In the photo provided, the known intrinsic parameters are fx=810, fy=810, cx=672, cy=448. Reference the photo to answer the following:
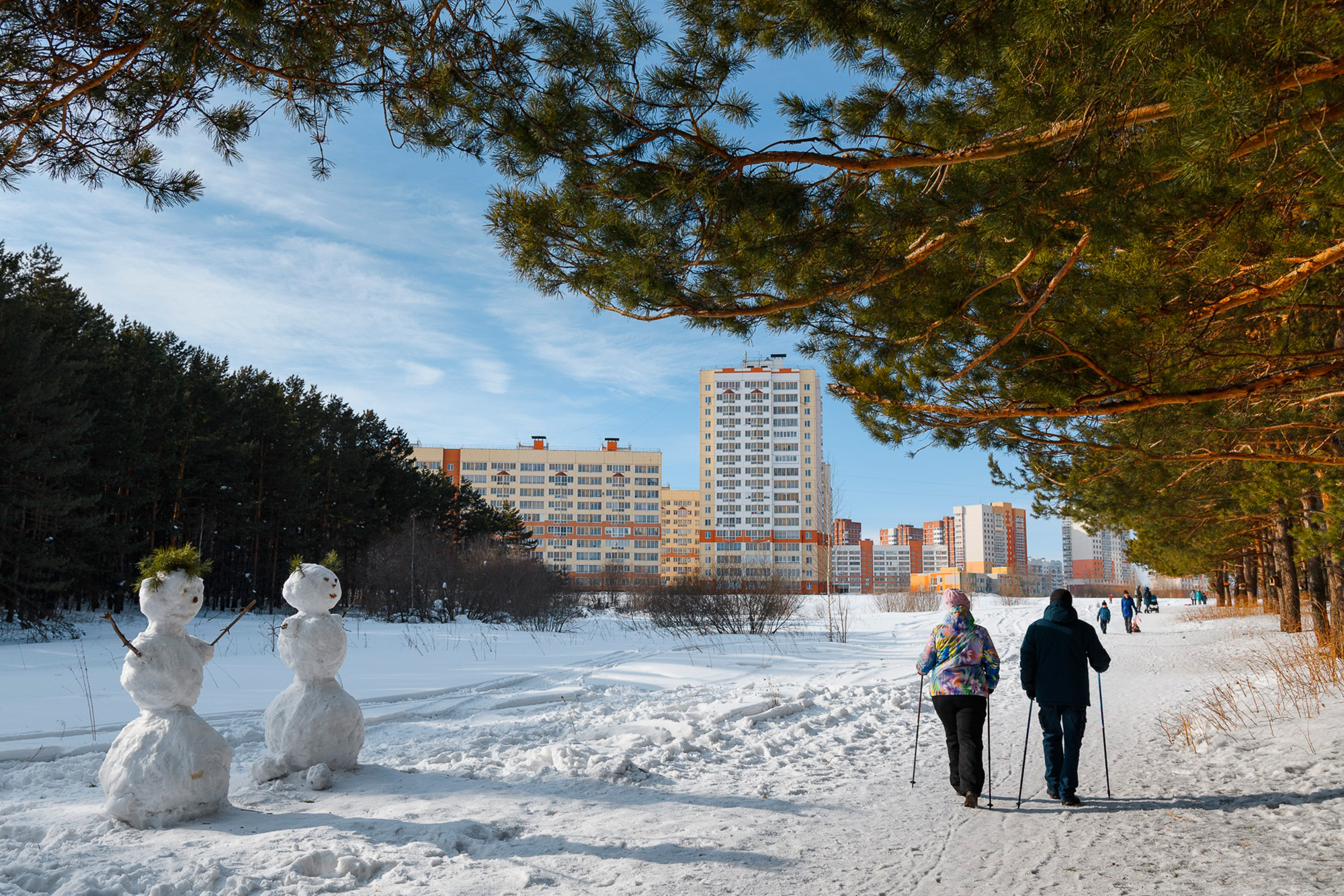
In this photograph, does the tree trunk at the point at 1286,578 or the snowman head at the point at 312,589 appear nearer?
the snowman head at the point at 312,589

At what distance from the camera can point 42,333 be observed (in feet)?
62.6

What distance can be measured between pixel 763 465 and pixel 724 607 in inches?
3535

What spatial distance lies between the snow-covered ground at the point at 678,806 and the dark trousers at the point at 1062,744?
18 cm

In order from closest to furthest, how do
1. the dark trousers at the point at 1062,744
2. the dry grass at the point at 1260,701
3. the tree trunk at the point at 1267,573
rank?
the dark trousers at the point at 1062,744
the dry grass at the point at 1260,701
the tree trunk at the point at 1267,573

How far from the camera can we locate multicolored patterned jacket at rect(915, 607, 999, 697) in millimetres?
5902

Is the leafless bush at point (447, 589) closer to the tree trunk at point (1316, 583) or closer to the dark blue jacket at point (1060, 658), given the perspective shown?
the tree trunk at point (1316, 583)

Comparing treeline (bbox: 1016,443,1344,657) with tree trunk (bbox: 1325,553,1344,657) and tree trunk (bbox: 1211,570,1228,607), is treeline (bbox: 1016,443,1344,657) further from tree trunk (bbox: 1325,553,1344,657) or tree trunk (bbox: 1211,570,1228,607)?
tree trunk (bbox: 1211,570,1228,607)

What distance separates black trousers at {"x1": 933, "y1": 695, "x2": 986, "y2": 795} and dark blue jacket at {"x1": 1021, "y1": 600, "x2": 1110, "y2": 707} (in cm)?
47

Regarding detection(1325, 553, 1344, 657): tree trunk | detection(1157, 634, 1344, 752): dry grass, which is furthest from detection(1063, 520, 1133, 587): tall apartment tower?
detection(1157, 634, 1344, 752): dry grass

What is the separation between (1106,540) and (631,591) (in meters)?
164

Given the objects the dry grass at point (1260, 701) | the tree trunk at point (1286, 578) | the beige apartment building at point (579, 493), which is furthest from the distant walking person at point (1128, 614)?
the beige apartment building at point (579, 493)

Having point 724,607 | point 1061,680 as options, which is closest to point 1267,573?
point 724,607

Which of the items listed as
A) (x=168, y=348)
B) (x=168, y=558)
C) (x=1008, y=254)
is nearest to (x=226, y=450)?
(x=168, y=348)

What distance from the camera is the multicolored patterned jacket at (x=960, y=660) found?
590 cm
